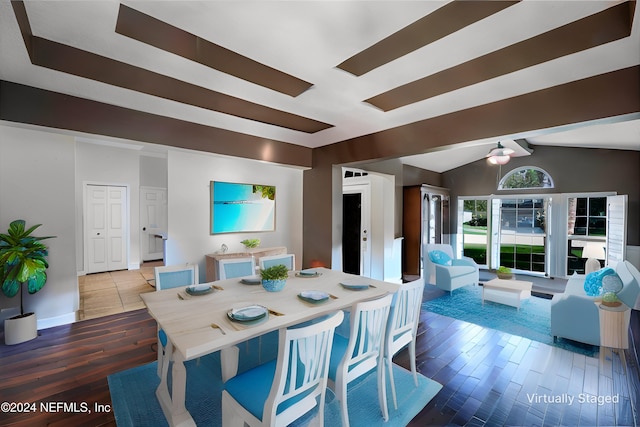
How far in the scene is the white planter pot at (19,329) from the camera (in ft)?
8.97

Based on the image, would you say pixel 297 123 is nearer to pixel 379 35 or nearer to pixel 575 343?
pixel 379 35

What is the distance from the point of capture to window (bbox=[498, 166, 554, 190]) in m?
6.01

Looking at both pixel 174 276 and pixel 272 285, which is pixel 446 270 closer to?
pixel 272 285

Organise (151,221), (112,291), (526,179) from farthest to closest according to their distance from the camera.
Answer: (151,221)
(526,179)
(112,291)

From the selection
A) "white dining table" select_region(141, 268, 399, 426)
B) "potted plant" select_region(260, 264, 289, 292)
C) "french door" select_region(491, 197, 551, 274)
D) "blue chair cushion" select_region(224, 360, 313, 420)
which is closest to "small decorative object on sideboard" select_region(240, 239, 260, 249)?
"white dining table" select_region(141, 268, 399, 426)

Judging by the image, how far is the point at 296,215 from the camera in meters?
5.66

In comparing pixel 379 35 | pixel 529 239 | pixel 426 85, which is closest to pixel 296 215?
pixel 426 85

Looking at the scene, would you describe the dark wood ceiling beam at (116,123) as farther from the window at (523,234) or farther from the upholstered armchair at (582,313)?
the window at (523,234)

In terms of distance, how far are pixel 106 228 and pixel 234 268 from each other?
4649 mm

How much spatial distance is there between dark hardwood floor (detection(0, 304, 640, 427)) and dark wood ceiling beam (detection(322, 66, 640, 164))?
2.11m

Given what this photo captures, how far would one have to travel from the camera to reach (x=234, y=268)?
3.05 meters

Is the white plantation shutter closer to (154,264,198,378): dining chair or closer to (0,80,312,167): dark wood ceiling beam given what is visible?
(0,80,312,167): dark wood ceiling beam

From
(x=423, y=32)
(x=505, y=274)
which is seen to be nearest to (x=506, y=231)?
(x=505, y=274)

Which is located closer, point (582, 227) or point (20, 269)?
point (20, 269)
